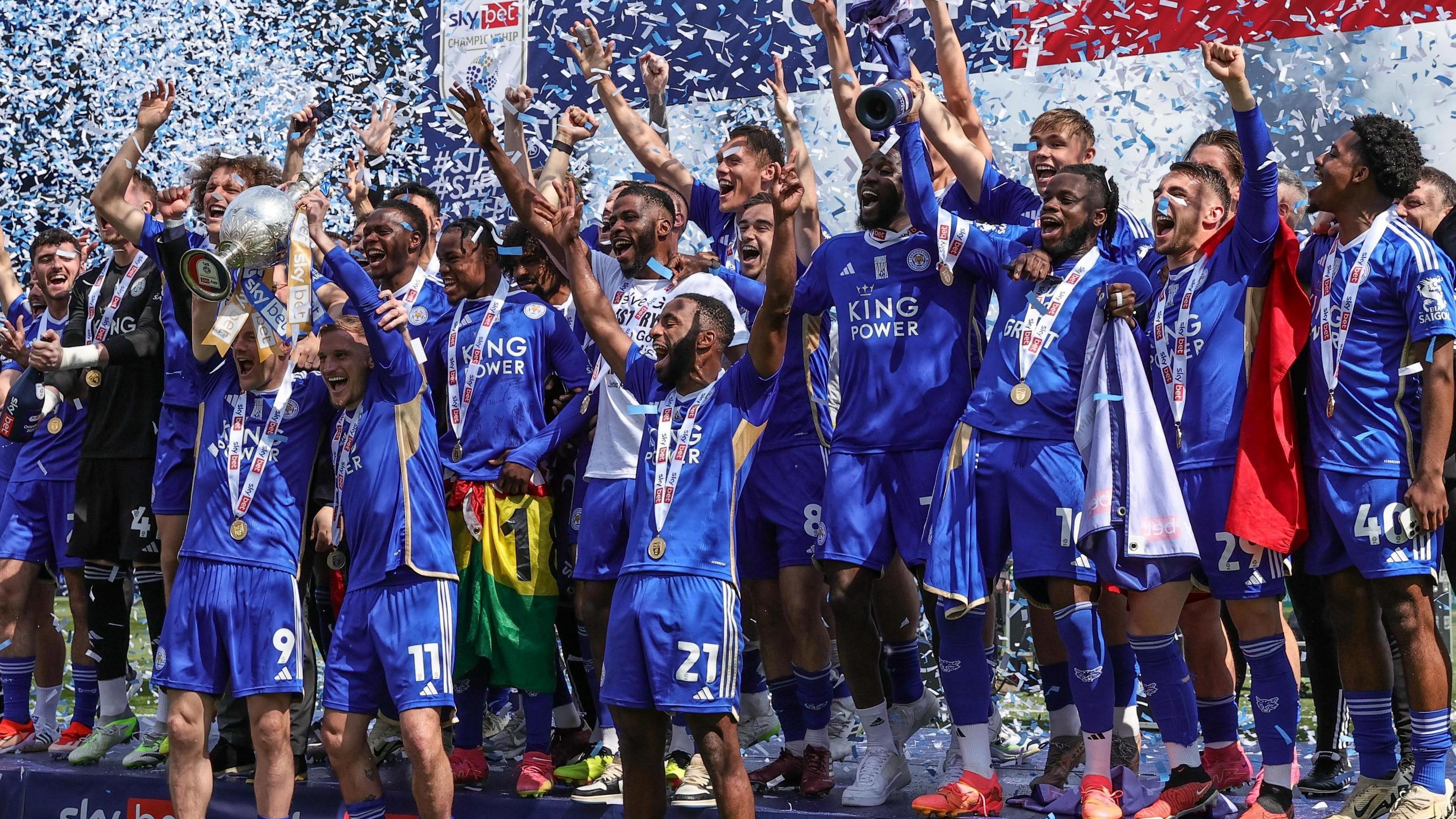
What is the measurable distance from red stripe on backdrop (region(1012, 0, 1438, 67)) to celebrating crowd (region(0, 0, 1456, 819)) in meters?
1.59

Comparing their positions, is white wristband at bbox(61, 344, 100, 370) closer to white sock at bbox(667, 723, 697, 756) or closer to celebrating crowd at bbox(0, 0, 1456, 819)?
celebrating crowd at bbox(0, 0, 1456, 819)

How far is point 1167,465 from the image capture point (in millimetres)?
4539

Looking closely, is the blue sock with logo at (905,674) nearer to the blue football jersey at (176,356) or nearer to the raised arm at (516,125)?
the raised arm at (516,125)

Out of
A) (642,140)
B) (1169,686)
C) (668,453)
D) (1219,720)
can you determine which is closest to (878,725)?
(1169,686)


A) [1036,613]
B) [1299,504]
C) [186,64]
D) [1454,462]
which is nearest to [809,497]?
[1036,613]

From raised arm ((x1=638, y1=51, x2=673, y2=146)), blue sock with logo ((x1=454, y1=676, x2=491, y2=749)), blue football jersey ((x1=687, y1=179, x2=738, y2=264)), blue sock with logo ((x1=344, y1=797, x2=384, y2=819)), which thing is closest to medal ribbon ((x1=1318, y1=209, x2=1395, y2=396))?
blue football jersey ((x1=687, y1=179, x2=738, y2=264))

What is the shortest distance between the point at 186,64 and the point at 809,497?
21.2ft

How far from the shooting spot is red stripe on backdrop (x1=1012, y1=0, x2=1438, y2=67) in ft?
22.1

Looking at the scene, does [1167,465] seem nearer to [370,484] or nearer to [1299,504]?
[1299,504]

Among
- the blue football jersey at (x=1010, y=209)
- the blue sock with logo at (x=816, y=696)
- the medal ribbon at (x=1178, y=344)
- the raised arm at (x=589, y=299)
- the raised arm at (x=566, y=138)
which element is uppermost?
the raised arm at (x=566, y=138)

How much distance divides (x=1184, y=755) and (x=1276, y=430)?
3.46 ft

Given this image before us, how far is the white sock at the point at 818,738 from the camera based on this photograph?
5273mm

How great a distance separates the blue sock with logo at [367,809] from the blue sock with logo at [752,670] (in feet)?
5.42

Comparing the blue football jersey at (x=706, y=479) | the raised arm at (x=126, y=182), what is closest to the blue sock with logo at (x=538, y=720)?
the blue football jersey at (x=706, y=479)
